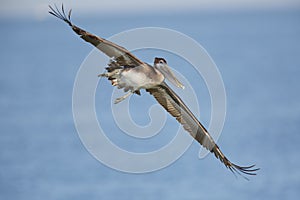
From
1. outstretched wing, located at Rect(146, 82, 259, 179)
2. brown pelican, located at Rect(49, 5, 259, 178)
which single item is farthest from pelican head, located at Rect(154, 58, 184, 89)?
outstretched wing, located at Rect(146, 82, 259, 179)

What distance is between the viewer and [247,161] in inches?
985

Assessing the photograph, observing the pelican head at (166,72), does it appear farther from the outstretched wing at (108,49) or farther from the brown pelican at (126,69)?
the outstretched wing at (108,49)

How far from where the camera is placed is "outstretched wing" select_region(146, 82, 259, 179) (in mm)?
13359

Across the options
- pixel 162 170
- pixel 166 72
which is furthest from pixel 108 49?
pixel 162 170

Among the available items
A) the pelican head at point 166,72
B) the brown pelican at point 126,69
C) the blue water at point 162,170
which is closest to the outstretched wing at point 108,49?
the brown pelican at point 126,69

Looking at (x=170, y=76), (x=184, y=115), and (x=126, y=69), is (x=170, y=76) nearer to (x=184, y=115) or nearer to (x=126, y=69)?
(x=126, y=69)

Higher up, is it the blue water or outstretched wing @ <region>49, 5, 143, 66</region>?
the blue water

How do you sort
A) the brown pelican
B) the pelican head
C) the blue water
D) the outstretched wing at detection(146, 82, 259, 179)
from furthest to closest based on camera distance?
the blue water < the outstretched wing at detection(146, 82, 259, 179) < the pelican head < the brown pelican

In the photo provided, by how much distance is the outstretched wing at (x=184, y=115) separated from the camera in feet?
43.8

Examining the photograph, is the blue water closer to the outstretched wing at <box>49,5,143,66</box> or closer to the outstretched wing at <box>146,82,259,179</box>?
the outstretched wing at <box>146,82,259,179</box>

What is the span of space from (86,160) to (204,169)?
387 centimetres

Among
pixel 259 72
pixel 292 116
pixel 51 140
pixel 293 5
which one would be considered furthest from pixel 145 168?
pixel 293 5

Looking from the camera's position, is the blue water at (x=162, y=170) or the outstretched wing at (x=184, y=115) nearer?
the outstretched wing at (x=184, y=115)

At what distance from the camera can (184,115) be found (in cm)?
1370
